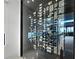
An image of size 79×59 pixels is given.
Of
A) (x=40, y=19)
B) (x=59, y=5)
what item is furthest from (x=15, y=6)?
(x=59, y=5)

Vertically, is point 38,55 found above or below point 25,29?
below

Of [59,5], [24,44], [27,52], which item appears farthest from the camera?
[24,44]

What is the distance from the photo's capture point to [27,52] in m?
3.96

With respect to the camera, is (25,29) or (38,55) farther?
(25,29)

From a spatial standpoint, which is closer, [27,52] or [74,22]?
[74,22]

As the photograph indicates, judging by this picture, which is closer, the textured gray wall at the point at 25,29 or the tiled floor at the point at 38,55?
the tiled floor at the point at 38,55

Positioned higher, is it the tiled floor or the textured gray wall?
the textured gray wall

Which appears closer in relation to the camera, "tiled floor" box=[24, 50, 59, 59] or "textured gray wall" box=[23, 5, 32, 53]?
"tiled floor" box=[24, 50, 59, 59]

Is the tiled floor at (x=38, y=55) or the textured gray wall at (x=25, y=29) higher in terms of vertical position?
the textured gray wall at (x=25, y=29)
